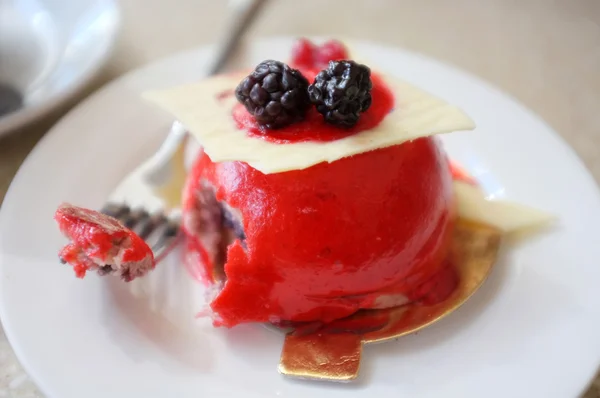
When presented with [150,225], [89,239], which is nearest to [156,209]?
[150,225]

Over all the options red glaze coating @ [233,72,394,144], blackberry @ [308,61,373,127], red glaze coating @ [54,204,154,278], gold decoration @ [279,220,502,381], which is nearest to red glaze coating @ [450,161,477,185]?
gold decoration @ [279,220,502,381]

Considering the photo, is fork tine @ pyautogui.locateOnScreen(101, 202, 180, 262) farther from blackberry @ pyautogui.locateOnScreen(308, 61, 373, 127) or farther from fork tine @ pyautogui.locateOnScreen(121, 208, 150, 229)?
blackberry @ pyautogui.locateOnScreen(308, 61, 373, 127)

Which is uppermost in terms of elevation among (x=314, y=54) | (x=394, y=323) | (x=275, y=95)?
(x=275, y=95)

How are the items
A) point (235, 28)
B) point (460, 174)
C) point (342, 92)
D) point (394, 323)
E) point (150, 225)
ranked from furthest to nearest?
point (235, 28)
point (460, 174)
point (150, 225)
point (394, 323)
point (342, 92)

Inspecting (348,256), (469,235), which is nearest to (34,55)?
(348,256)

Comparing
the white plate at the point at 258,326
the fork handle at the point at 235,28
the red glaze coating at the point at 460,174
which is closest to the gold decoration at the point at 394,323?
the white plate at the point at 258,326

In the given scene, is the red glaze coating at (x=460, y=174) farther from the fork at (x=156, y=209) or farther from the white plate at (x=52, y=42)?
the white plate at (x=52, y=42)

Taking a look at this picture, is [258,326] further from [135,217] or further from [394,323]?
[135,217]
